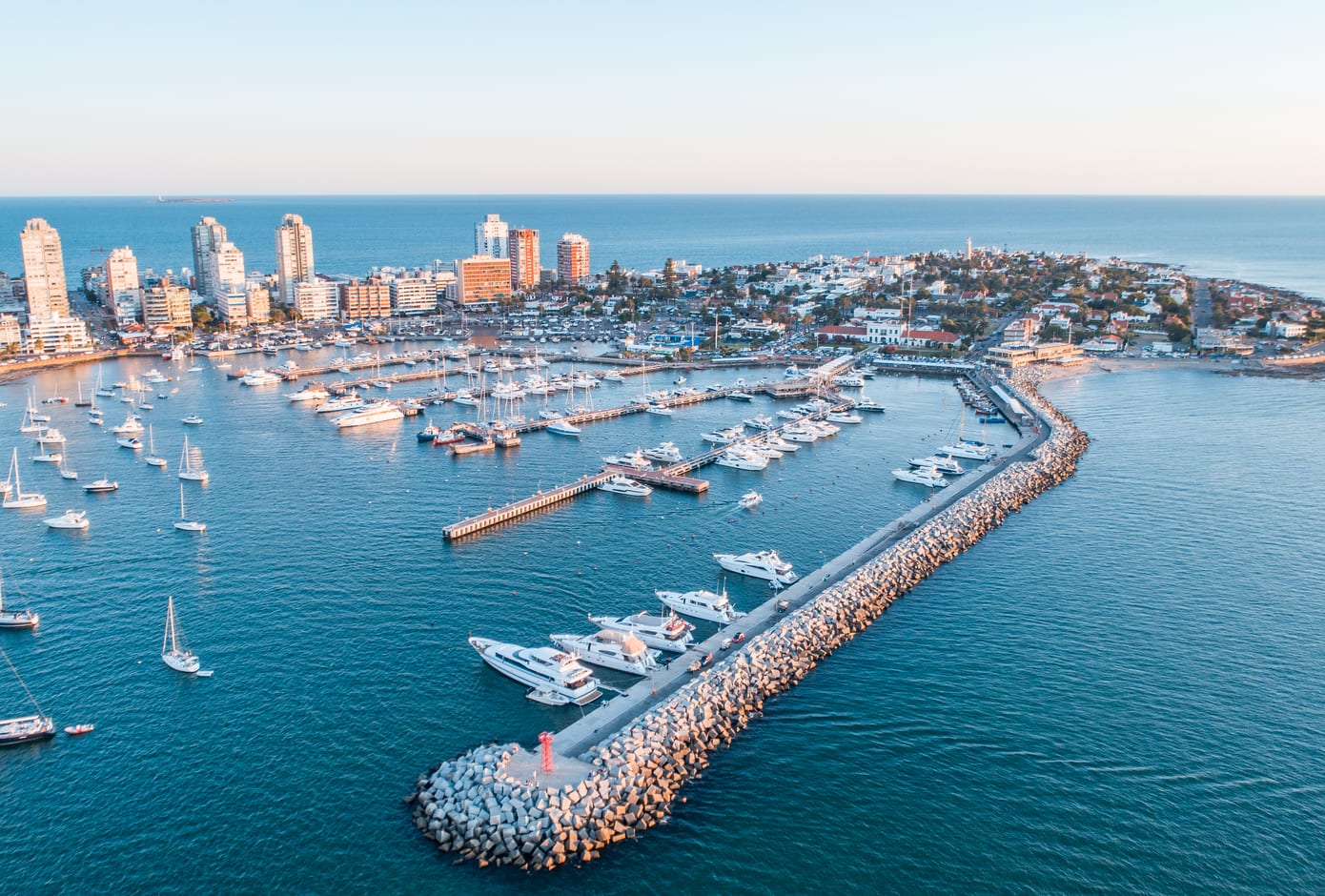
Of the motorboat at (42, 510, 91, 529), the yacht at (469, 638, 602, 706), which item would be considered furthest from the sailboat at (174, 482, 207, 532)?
the yacht at (469, 638, 602, 706)

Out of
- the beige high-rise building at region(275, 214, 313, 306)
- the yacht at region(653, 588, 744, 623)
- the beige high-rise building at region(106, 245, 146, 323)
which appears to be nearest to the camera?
the yacht at region(653, 588, 744, 623)

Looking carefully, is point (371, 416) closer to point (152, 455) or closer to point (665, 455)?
point (152, 455)

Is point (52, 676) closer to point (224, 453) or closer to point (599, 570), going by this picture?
point (599, 570)

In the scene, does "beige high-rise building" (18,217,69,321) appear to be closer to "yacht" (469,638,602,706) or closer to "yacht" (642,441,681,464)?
"yacht" (642,441,681,464)

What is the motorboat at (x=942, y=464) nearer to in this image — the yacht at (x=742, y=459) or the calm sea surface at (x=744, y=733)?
the calm sea surface at (x=744, y=733)

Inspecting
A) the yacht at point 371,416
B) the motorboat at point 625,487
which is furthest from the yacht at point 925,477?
the yacht at point 371,416

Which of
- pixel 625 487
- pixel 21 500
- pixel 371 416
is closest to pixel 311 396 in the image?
pixel 371 416
